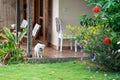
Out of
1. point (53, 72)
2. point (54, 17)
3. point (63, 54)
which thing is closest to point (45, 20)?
point (54, 17)

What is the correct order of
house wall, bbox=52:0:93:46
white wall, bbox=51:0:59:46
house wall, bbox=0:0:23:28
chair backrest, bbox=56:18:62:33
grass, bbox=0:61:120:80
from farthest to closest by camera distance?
house wall, bbox=0:0:23:28, white wall, bbox=51:0:59:46, house wall, bbox=52:0:93:46, chair backrest, bbox=56:18:62:33, grass, bbox=0:61:120:80

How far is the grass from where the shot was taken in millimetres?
7980

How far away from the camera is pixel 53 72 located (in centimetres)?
866

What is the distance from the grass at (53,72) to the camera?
7.98m

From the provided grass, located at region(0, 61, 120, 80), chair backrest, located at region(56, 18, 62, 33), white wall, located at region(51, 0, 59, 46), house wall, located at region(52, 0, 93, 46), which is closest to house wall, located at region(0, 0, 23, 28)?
white wall, located at region(51, 0, 59, 46)

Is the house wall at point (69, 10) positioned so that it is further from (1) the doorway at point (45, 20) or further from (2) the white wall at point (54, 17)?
(1) the doorway at point (45, 20)

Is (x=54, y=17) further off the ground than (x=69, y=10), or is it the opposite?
(x=69, y=10)

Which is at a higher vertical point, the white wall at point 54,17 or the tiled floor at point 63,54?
the white wall at point 54,17

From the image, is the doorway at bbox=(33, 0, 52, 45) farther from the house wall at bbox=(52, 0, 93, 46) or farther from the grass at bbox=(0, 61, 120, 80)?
the grass at bbox=(0, 61, 120, 80)

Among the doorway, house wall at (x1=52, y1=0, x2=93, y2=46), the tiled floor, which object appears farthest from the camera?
A: the doorway

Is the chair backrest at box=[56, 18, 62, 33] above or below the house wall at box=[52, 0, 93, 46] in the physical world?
below

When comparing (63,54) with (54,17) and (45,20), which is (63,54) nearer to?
(54,17)

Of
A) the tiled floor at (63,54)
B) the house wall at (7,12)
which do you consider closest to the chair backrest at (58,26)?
the tiled floor at (63,54)

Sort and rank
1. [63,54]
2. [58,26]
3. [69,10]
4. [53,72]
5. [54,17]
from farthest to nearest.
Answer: [54,17], [69,10], [58,26], [63,54], [53,72]
